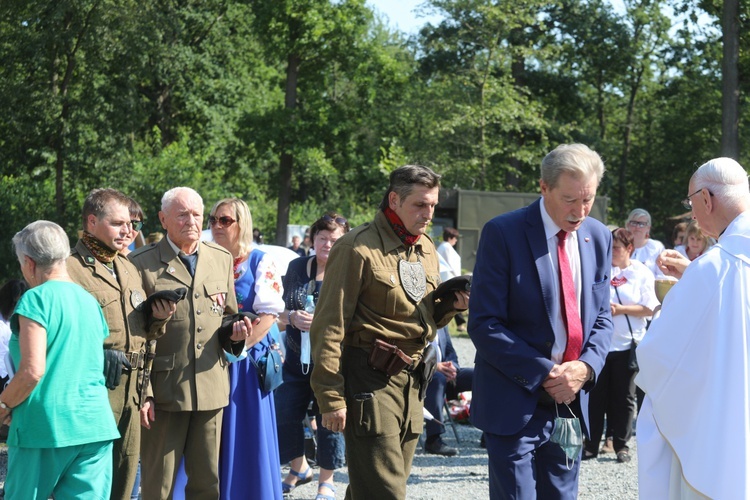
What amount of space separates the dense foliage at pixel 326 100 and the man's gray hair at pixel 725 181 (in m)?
18.6

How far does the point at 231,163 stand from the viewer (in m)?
33.6

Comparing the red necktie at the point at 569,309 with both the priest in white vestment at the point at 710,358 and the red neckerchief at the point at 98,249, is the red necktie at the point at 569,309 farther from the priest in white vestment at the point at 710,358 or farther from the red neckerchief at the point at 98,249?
the red neckerchief at the point at 98,249

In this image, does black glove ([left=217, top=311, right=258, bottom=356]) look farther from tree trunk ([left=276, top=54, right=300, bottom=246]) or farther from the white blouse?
tree trunk ([left=276, top=54, right=300, bottom=246])

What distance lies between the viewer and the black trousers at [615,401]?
823 cm

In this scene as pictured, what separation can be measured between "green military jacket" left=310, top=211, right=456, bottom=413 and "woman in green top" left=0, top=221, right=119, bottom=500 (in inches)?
41.1

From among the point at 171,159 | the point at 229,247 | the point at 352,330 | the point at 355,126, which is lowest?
the point at 352,330

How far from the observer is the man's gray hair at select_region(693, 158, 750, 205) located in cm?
358

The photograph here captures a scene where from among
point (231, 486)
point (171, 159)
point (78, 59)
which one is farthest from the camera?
point (171, 159)

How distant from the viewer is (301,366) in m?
6.69

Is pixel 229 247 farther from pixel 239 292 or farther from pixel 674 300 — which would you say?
pixel 674 300

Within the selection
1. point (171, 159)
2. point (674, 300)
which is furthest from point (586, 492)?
point (171, 159)

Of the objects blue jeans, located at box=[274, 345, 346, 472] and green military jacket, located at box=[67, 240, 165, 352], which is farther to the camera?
blue jeans, located at box=[274, 345, 346, 472]

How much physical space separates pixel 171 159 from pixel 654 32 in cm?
2357

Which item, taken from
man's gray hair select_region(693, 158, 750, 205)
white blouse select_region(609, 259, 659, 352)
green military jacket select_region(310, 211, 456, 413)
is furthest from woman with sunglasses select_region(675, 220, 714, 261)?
man's gray hair select_region(693, 158, 750, 205)
